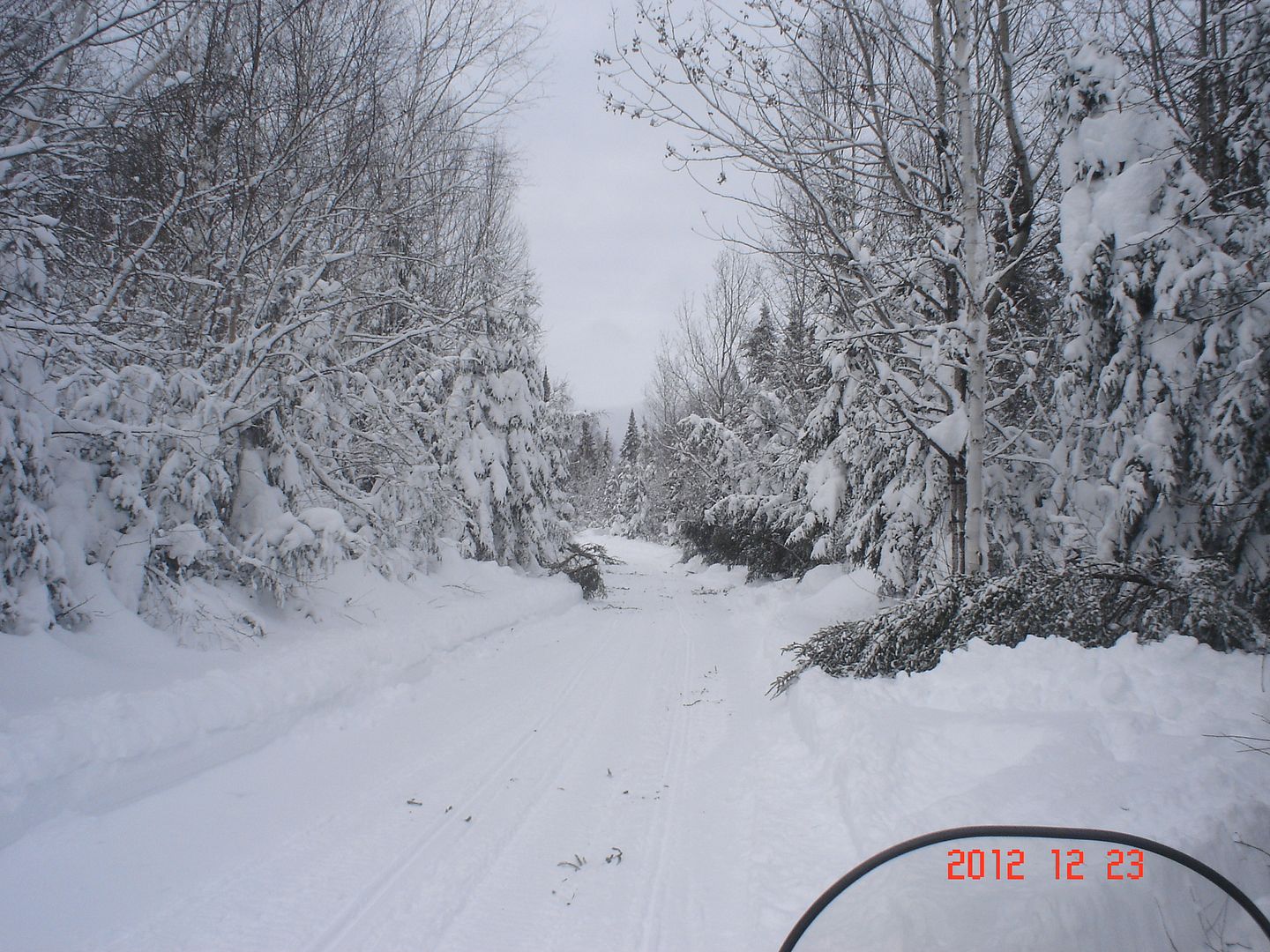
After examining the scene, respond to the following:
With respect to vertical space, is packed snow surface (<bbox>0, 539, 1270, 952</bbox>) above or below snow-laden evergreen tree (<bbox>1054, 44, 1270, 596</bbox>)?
below

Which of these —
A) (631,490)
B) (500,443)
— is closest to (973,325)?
(500,443)

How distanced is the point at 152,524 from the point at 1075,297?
32.0 feet

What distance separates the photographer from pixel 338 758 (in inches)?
199

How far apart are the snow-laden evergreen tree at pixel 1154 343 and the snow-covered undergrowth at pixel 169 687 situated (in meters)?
8.19

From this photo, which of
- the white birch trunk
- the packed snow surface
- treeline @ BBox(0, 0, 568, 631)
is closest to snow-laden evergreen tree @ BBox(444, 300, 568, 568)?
treeline @ BBox(0, 0, 568, 631)

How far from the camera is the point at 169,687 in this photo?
16.7 ft

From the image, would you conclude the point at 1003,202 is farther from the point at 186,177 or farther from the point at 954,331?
the point at 186,177

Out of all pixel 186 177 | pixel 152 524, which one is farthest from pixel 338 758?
pixel 186 177

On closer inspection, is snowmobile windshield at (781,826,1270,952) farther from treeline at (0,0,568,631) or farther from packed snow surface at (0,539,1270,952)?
treeline at (0,0,568,631)

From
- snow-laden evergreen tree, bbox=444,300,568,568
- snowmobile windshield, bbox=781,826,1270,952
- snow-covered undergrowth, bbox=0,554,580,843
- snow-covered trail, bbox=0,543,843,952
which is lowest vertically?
snow-covered trail, bbox=0,543,843,952

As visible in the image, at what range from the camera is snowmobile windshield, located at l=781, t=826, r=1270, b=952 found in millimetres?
1626
